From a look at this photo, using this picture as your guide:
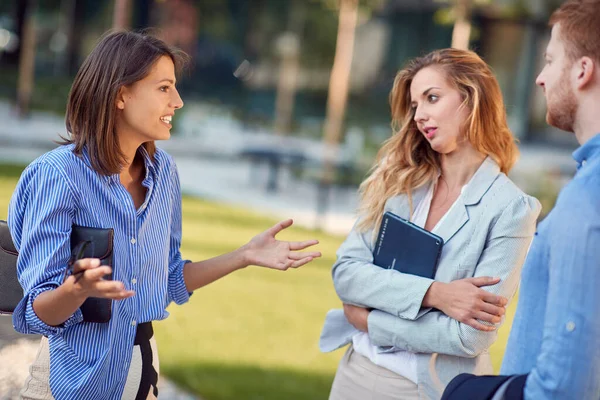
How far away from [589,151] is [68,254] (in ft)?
4.81

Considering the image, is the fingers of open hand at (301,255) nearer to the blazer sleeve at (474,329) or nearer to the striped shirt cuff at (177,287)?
the blazer sleeve at (474,329)

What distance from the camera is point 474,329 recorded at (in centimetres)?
278

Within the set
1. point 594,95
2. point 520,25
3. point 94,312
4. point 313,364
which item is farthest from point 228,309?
point 520,25

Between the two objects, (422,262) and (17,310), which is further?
(422,262)

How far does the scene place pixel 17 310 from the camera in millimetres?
2465

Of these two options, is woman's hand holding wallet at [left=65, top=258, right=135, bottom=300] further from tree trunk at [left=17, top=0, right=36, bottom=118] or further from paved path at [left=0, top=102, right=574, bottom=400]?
tree trunk at [left=17, top=0, right=36, bottom=118]

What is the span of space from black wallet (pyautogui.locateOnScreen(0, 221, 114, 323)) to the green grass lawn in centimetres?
286

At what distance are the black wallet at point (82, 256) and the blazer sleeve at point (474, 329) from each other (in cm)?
97

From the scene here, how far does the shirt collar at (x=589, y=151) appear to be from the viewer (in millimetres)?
2021

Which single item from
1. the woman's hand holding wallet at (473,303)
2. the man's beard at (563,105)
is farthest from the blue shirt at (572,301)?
the woman's hand holding wallet at (473,303)

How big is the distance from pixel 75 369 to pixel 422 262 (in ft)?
4.01

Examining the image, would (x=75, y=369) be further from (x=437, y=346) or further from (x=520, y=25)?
(x=520, y=25)

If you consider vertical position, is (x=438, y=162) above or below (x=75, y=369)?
above

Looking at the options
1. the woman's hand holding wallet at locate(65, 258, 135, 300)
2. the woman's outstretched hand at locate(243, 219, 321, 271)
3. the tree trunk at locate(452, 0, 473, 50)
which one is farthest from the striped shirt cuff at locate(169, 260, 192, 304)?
the tree trunk at locate(452, 0, 473, 50)
